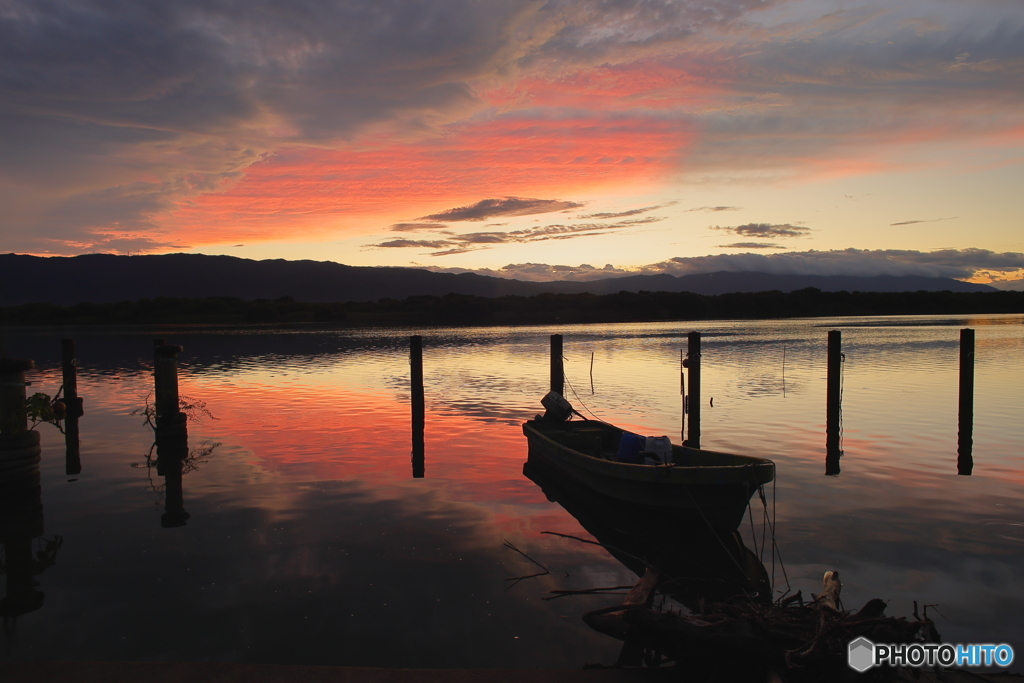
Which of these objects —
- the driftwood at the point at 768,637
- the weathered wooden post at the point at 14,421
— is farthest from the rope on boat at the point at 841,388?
the weathered wooden post at the point at 14,421

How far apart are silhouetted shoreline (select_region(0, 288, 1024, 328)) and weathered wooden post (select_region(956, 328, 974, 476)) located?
4122 inches

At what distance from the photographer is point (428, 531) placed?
10.0m

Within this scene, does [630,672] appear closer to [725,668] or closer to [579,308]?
[725,668]

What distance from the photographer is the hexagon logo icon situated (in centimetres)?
512

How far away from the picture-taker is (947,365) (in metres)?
33.4

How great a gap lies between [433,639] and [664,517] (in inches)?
192

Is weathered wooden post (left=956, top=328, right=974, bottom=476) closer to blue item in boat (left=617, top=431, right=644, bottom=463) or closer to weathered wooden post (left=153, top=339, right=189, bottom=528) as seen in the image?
blue item in boat (left=617, top=431, right=644, bottom=463)

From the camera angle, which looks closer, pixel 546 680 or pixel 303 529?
pixel 546 680

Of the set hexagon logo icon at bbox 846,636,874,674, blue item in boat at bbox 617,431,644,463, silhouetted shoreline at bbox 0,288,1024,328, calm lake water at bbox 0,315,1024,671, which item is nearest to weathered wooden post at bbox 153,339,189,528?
calm lake water at bbox 0,315,1024,671

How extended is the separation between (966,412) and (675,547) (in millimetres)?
10001

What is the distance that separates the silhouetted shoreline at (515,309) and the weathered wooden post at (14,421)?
107910 millimetres

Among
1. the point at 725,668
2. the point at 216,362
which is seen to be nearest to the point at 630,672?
the point at 725,668

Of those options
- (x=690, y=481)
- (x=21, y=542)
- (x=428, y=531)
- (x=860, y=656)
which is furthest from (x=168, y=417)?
(x=860, y=656)

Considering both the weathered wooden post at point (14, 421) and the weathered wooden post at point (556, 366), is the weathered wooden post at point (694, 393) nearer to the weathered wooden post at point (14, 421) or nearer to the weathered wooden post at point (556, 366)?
the weathered wooden post at point (556, 366)
